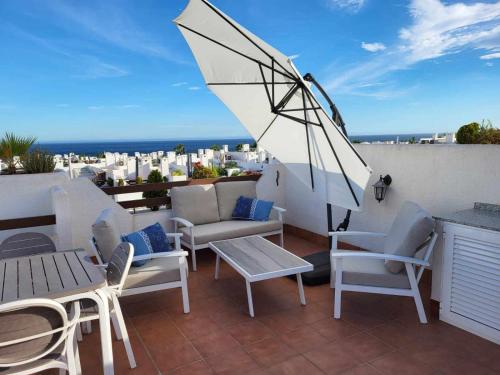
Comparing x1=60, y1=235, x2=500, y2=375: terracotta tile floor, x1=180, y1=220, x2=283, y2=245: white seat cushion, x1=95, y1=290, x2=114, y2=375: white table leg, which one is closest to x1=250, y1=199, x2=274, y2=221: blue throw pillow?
x1=180, y1=220, x2=283, y2=245: white seat cushion

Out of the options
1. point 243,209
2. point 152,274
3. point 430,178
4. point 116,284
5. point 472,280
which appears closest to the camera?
point 116,284

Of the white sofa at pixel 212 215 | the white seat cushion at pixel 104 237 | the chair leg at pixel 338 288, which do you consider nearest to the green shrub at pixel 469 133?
the chair leg at pixel 338 288

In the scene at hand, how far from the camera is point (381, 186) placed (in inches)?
153

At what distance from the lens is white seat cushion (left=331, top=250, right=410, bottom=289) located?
9.14ft

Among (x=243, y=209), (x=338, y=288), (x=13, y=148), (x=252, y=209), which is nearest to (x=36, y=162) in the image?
(x=13, y=148)

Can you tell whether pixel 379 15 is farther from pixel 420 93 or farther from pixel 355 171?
pixel 355 171

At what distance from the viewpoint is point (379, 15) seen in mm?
11438

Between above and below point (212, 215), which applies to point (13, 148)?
above

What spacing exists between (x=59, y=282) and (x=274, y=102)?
7.17ft

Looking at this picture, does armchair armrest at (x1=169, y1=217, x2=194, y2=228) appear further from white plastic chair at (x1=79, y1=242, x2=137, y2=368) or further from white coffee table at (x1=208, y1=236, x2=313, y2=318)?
white plastic chair at (x1=79, y1=242, x2=137, y2=368)

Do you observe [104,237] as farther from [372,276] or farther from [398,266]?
[398,266]

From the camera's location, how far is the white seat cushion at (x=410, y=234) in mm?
2652

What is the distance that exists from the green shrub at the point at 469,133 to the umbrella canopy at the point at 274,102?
4.26 ft

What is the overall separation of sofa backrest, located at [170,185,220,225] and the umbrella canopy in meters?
1.28
